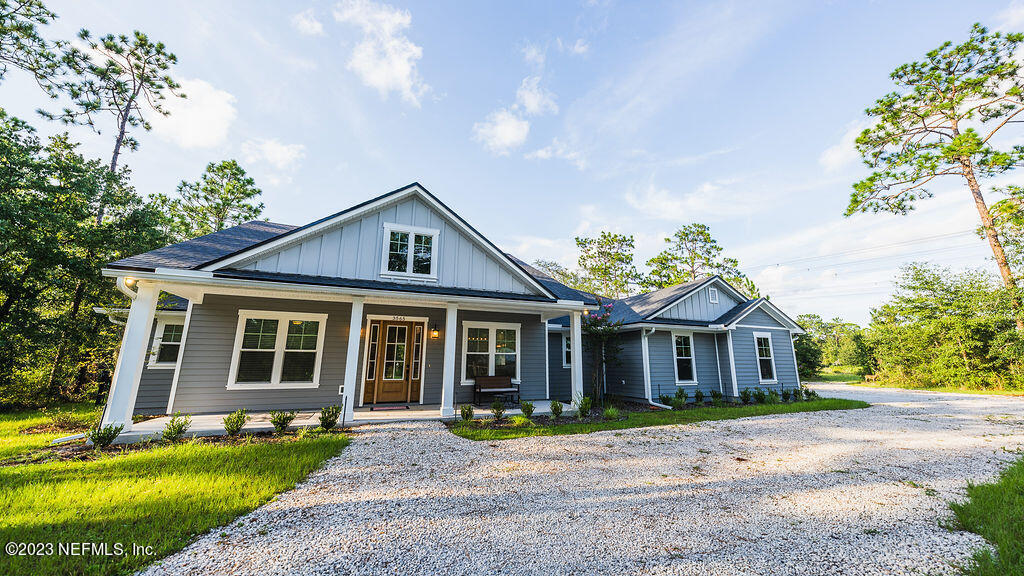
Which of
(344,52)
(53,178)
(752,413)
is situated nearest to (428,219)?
(344,52)

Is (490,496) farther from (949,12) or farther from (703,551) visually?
(949,12)

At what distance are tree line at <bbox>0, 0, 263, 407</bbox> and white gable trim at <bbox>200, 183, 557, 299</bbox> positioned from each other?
6284 mm

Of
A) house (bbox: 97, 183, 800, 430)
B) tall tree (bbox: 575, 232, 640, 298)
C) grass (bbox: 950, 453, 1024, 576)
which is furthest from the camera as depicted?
tall tree (bbox: 575, 232, 640, 298)

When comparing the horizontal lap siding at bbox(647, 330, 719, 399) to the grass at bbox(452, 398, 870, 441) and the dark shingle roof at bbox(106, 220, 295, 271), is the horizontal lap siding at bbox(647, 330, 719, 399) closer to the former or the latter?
the grass at bbox(452, 398, 870, 441)

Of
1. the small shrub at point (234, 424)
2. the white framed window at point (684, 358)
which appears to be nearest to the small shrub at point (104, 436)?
the small shrub at point (234, 424)

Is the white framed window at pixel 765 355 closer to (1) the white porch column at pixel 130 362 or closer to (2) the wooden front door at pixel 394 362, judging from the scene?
(2) the wooden front door at pixel 394 362

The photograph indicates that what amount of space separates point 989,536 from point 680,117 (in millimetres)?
12332

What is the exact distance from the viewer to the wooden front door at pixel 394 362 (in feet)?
27.7

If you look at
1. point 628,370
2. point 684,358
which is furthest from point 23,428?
point 684,358

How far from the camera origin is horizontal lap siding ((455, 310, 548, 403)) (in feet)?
31.6

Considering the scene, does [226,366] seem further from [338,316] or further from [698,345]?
[698,345]

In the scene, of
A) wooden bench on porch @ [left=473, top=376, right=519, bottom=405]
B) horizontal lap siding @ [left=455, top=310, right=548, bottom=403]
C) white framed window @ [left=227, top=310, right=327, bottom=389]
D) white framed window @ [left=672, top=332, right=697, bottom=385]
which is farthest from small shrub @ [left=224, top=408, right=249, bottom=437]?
white framed window @ [left=672, top=332, right=697, bottom=385]

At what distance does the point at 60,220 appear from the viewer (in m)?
9.16

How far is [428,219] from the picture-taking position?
8570 millimetres
